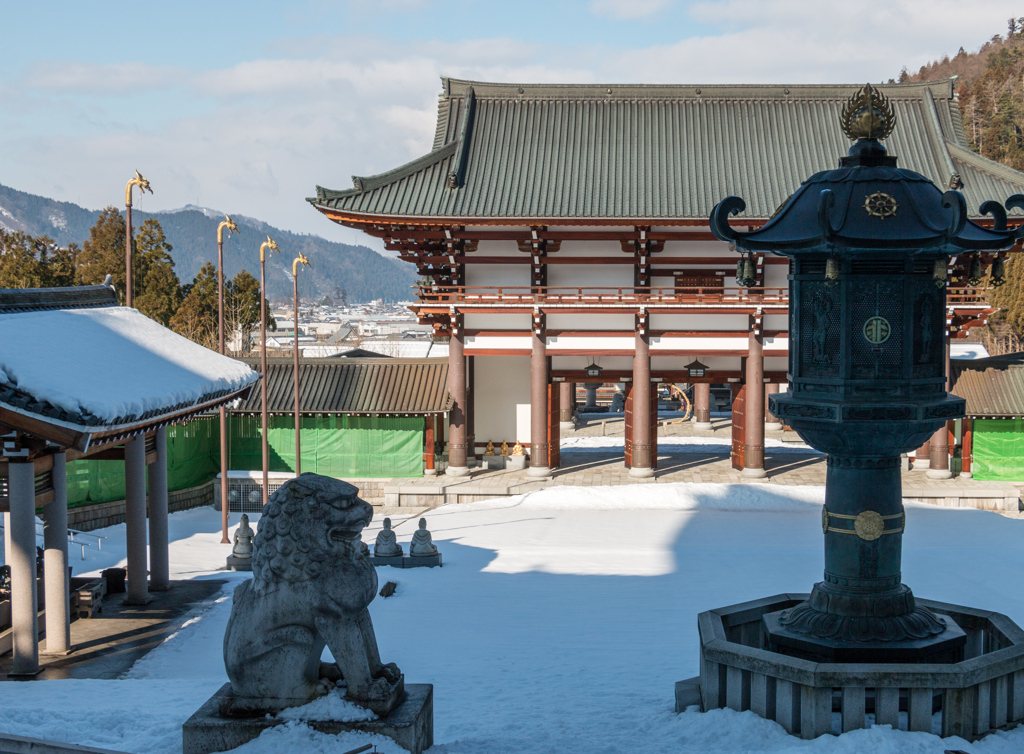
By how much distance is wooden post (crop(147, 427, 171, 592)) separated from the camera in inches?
488

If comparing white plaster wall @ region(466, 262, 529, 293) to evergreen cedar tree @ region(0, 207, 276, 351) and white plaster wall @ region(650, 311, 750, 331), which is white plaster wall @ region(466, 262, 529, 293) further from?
evergreen cedar tree @ region(0, 207, 276, 351)

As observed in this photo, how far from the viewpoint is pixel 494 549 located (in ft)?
51.0

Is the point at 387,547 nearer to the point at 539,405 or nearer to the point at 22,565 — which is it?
the point at 22,565

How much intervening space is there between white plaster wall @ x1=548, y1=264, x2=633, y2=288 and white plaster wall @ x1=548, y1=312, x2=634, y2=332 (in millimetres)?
866

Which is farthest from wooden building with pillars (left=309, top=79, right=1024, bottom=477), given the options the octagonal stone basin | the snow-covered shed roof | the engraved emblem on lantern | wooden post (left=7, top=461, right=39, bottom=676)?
the octagonal stone basin

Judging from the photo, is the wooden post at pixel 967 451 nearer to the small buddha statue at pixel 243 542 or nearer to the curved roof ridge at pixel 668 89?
the curved roof ridge at pixel 668 89

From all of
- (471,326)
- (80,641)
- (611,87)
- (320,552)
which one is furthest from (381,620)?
(611,87)

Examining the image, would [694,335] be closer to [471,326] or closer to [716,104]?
[471,326]

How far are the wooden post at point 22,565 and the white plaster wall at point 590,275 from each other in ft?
51.6

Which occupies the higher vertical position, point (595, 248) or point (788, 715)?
point (595, 248)

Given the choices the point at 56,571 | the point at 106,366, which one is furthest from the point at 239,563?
the point at 106,366

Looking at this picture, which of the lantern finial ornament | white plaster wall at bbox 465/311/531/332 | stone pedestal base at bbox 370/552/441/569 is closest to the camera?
the lantern finial ornament

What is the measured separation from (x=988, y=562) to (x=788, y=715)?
9890 millimetres

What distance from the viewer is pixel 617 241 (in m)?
22.7
